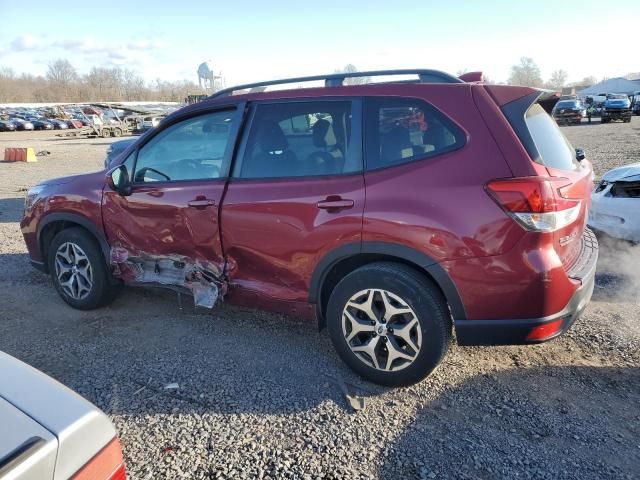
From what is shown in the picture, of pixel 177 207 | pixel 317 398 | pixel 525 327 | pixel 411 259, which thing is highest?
pixel 177 207

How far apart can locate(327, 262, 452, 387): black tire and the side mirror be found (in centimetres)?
202

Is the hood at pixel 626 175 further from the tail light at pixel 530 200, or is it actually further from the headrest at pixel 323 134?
the headrest at pixel 323 134

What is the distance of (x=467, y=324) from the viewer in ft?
9.23

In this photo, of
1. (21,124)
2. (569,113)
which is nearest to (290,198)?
(569,113)

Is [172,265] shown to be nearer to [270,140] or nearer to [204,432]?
[270,140]

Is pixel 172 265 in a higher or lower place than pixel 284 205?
lower

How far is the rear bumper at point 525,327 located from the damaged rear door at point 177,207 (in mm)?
1829

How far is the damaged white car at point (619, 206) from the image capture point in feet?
15.7

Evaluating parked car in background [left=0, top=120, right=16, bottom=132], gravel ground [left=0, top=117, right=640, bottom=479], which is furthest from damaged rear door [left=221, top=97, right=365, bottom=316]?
parked car in background [left=0, top=120, right=16, bottom=132]

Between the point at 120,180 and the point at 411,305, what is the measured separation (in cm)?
260

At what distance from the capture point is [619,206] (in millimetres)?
4852

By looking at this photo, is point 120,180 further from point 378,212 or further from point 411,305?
point 411,305

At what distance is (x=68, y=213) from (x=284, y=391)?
262 centimetres

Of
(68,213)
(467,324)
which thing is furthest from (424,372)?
(68,213)
